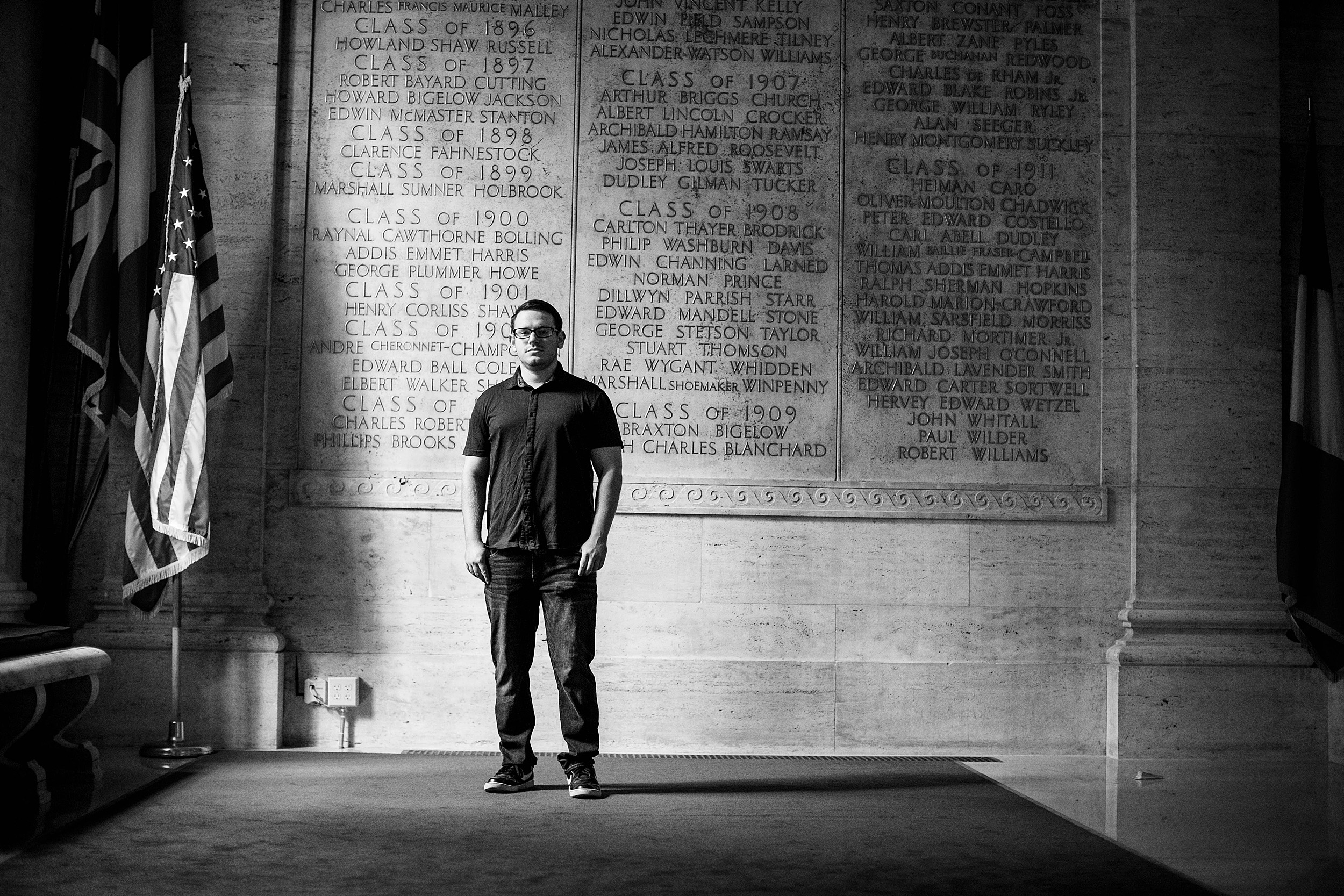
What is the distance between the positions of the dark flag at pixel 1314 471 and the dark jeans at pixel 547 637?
3940 millimetres

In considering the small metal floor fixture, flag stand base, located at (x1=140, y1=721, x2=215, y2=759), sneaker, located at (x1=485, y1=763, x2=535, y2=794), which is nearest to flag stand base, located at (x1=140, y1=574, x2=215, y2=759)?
flag stand base, located at (x1=140, y1=721, x2=215, y2=759)

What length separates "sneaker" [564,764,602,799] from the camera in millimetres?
5000

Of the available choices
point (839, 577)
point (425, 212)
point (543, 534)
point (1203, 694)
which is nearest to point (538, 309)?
point (543, 534)

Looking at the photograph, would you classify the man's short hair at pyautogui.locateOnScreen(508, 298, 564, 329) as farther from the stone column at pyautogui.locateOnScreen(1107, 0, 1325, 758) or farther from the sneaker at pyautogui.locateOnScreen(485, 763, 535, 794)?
the stone column at pyautogui.locateOnScreen(1107, 0, 1325, 758)

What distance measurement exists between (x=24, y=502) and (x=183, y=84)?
2353 mm

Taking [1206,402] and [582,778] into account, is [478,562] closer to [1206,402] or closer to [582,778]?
[582,778]

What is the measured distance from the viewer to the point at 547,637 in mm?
5125

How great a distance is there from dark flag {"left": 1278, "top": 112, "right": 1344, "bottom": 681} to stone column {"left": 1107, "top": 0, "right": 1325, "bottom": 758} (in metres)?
0.16

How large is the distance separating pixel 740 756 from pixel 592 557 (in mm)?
1899

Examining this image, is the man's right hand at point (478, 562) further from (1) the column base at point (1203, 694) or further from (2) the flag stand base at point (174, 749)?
(1) the column base at point (1203, 694)

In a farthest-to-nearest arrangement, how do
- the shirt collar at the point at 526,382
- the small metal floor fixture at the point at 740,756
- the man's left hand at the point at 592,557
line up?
the small metal floor fixture at the point at 740,756 < the shirt collar at the point at 526,382 < the man's left hand at the point at 592,557

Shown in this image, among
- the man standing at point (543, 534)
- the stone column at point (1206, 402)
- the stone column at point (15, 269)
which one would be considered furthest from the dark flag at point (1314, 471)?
the stone column at point (15, 269)

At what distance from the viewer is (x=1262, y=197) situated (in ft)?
22.6

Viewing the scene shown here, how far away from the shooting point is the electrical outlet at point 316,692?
20.8ft
